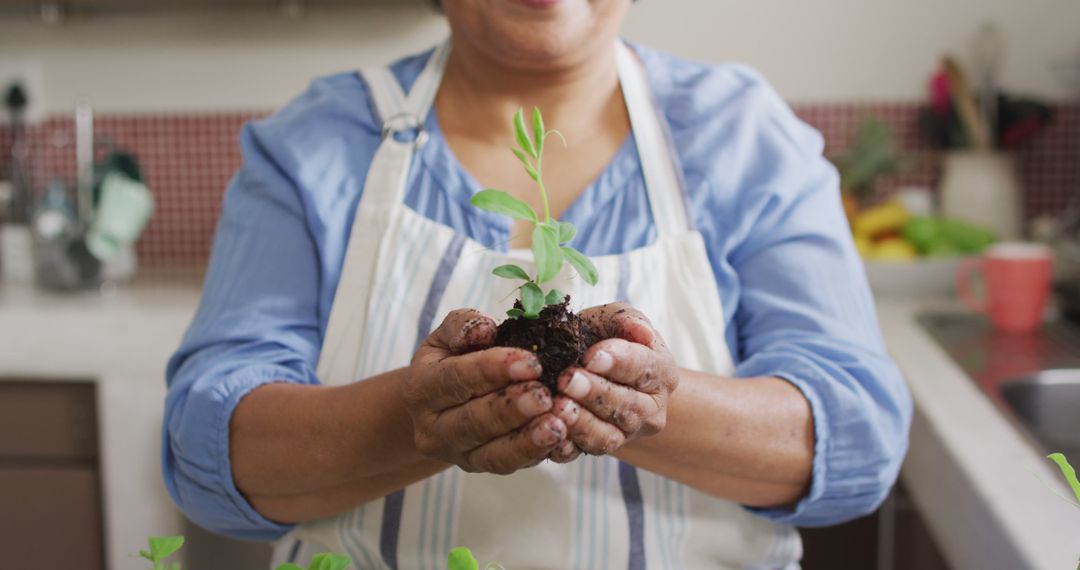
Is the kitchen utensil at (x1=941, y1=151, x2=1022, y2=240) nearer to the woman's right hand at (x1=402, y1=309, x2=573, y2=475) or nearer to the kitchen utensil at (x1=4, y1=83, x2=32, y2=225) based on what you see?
the woman's right hand at (x1=402, y1=309, x2=573, y2=475)

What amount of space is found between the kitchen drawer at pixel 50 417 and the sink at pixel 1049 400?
1413mm

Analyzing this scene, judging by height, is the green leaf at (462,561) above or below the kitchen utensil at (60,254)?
above

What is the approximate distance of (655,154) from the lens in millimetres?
1076

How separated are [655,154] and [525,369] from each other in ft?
1.65

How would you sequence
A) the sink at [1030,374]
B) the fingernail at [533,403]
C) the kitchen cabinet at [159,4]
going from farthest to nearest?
the kitchen cabinet at [159,4], the sink at [1030,374], the fingernail at [533,403]

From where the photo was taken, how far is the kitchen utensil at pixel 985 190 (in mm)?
2018

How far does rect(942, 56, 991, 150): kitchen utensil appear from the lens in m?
2.03

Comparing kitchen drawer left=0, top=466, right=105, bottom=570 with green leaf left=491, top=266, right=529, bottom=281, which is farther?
kitchen drawer left=0, top=466, right=105, bottom=570

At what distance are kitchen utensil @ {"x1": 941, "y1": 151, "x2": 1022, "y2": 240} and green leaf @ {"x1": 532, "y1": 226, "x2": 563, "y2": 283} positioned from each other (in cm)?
157

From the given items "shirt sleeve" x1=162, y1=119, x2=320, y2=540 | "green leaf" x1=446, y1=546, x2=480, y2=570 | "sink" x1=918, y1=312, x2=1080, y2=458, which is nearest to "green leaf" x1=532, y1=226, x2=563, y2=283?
"green leaf" x1=446, y1=546, x2=480, y2=570

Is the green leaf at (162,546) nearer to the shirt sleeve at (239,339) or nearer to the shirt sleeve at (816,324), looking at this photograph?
the shirt sleeve at (239,339)

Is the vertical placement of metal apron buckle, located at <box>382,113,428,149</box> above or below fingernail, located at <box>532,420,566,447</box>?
above

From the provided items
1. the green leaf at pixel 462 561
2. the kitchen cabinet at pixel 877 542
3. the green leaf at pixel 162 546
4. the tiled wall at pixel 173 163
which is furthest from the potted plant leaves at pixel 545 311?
the tiled wall at pixel 173 163

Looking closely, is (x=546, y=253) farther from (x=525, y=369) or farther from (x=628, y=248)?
(x=628, y=248)
